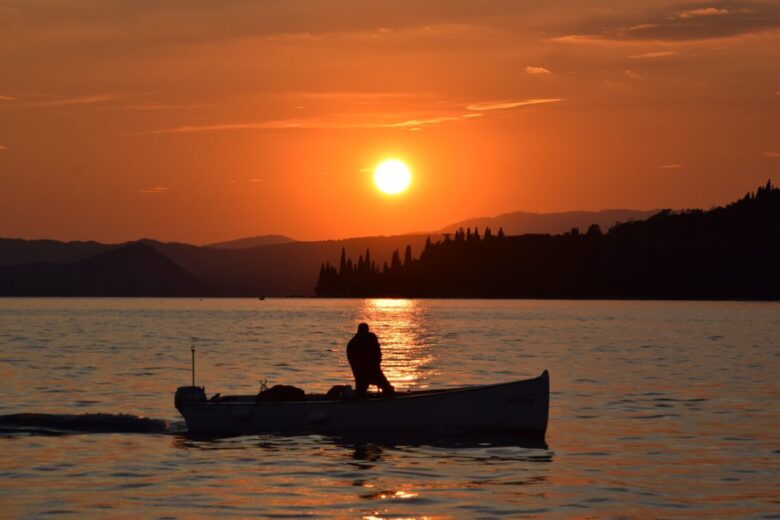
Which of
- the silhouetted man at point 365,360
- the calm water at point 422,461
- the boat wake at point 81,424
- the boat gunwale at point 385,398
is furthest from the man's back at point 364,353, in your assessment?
the boat wake at point 81,424

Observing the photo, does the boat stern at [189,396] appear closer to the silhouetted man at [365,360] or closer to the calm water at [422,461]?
the calm water at [422,461]

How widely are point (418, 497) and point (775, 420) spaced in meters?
19.3

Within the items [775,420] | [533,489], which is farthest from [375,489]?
[775,420]

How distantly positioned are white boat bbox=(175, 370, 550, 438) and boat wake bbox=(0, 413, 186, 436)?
12.6 feet

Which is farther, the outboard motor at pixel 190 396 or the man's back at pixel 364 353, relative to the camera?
the outboard motor at pixel 190 396

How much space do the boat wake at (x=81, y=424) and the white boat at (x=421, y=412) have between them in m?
3.85

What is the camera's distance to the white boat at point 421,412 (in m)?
34.5

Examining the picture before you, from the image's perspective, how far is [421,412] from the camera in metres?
34.5

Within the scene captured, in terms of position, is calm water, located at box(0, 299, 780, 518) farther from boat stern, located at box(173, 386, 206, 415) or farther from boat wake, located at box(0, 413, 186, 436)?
boat stern, located at box(173, 386, 206, 415)

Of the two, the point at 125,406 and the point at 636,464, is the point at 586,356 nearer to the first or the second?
the point at 125,406

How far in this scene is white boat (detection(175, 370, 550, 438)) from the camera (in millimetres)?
34500

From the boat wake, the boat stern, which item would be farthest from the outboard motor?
the boat wake

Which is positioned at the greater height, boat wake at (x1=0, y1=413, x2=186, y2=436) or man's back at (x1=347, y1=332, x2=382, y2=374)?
man's back at (x1=347, y1=332, x2=382, y2=374)

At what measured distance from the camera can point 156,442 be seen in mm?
35375
